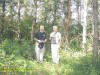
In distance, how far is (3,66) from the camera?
4.83 meters

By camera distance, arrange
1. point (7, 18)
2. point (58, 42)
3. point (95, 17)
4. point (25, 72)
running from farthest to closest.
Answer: point (7, 18) → point (58, 42) → point (95, 17) → point (25, 72)

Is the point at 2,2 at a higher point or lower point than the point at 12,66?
higher

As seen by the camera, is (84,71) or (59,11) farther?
(59,11)

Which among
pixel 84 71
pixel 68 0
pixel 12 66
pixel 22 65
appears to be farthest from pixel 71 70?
pixel 68 0

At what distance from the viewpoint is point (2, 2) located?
14.9 meters

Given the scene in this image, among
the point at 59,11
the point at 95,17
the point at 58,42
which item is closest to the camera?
the point at 95,17

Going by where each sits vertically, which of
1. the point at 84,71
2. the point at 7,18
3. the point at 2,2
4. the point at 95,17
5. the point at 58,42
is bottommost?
the point at 84,71

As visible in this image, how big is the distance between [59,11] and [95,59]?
1408cm

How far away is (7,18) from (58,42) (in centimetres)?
1336

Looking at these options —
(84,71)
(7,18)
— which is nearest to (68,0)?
(7,18)

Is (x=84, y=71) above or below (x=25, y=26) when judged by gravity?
below

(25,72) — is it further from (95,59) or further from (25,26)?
(25,26)

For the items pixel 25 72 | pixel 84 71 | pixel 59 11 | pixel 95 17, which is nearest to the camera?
pixel 25 72

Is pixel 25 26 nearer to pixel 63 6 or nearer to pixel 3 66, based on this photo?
pixel 63 6
